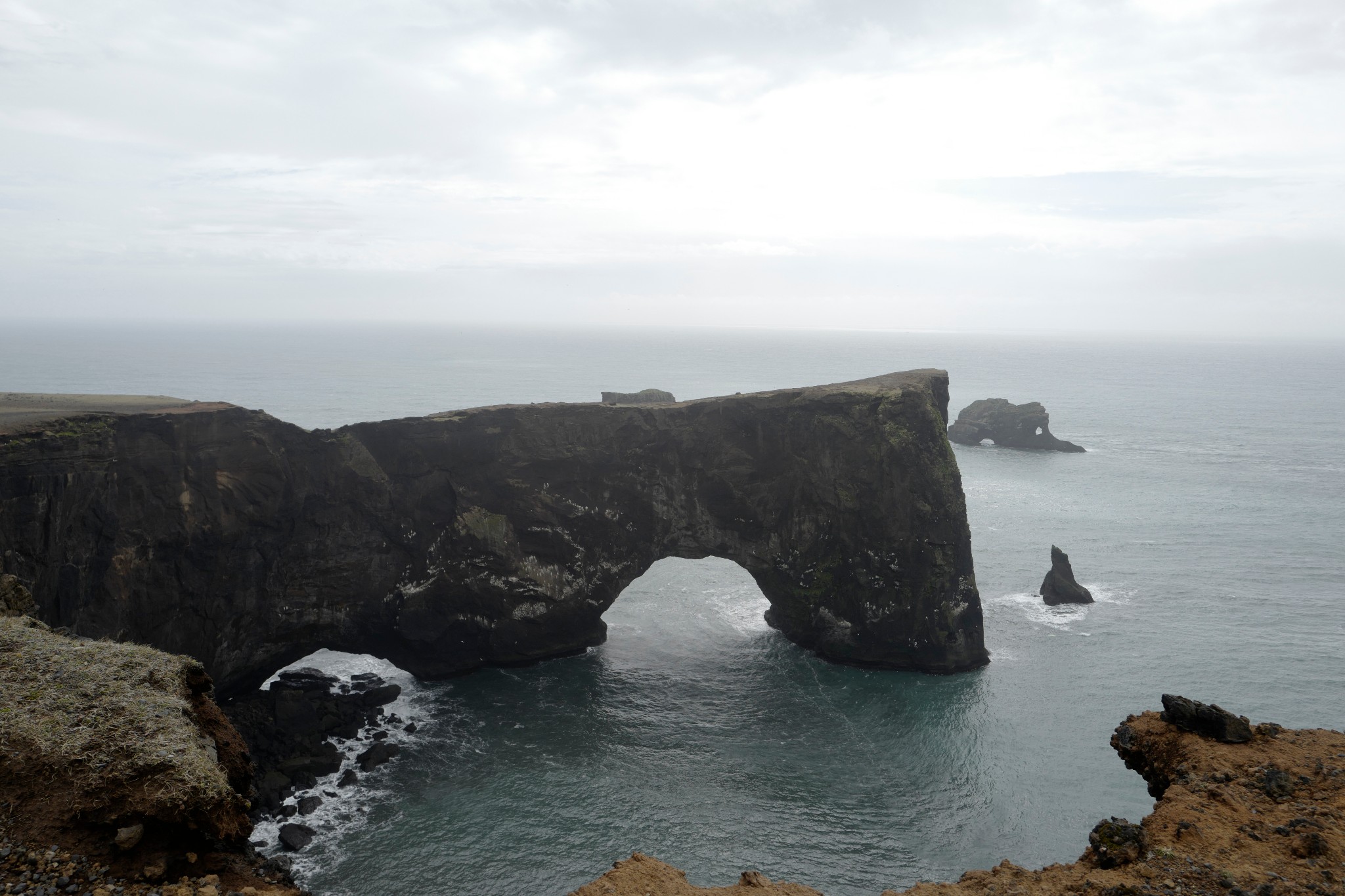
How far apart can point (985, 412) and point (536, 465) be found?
259 ft

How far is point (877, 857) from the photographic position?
2641 centimetres

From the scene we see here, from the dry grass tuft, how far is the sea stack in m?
43.8

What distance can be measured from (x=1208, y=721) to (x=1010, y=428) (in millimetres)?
89482

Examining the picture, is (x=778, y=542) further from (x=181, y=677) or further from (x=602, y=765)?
(x=181, y=677)

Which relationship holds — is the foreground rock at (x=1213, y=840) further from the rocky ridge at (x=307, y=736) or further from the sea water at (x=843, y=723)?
the rocky ridge at (x=307, y=736)

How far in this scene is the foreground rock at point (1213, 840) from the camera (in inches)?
525

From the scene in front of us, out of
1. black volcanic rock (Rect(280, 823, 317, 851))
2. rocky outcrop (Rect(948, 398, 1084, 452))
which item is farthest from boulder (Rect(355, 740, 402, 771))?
rocky outcrop (Rect(948, 398, 1084, 452))

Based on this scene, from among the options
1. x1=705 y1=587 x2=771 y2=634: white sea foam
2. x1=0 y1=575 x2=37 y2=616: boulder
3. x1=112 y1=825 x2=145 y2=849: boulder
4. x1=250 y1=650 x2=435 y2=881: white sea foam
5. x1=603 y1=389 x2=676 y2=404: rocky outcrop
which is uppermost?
x1=603 y1=389 x2=676 y2=404: rocky outcrop

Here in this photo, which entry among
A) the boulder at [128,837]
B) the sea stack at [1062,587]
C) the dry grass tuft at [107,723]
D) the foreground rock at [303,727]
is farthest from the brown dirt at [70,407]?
the sea stack at [1062,587]

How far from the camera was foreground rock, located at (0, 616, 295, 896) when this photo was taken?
13188 millimetres

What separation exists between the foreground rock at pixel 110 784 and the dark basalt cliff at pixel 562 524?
19.7 meters

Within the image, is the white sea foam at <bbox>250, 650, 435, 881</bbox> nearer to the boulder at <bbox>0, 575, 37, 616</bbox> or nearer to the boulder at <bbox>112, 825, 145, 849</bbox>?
the boulder at <bbox>0, 575, 37, 616</bbox>

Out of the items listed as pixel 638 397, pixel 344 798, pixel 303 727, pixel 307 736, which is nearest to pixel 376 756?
pixel 344 798

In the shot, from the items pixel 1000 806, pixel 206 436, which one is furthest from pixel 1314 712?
pixel 206 436
